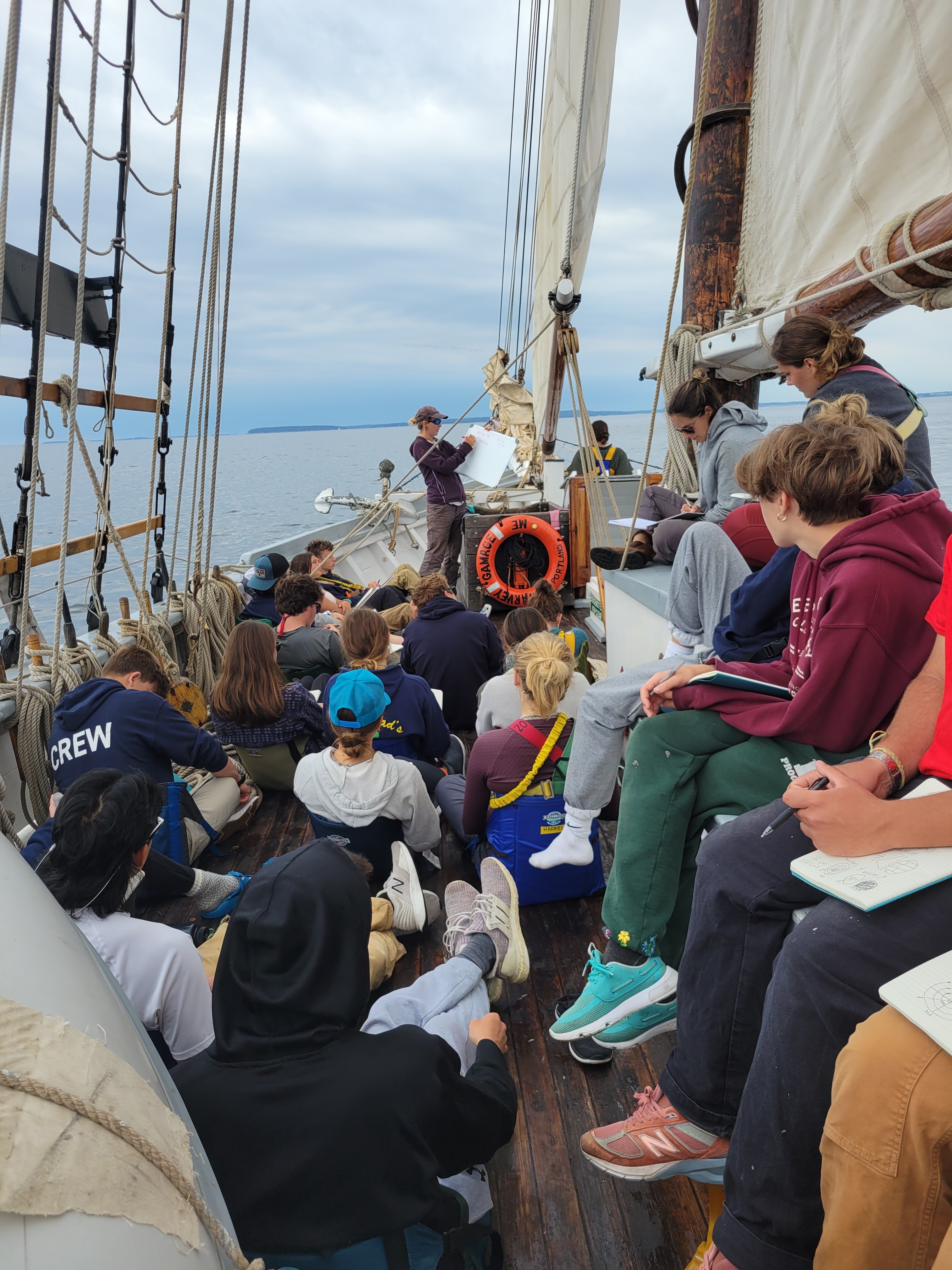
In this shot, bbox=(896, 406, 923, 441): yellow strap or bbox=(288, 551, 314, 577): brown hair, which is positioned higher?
bbox=(896, 406, 923, 441): yellow strap

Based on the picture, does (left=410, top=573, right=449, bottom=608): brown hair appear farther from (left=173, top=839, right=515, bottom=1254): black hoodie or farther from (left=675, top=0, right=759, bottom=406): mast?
→ (left=173, top=839, right=515, bottom=1254): black hoodie

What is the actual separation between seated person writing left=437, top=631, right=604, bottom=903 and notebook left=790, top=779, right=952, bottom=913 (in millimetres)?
1126

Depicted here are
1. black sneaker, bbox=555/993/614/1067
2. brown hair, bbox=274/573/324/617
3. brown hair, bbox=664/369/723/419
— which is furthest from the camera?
brown hair, bbox=274/573/324/617

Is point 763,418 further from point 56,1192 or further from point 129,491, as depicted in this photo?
point 129,491

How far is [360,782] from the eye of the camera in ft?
7.43

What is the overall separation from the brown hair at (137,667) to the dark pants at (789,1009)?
2101 mm

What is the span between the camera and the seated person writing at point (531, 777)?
2.18 m

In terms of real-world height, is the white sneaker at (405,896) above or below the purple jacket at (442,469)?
below

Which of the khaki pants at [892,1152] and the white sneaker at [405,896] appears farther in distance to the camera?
the white sneaker at [405,896]

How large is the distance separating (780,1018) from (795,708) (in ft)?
1.79

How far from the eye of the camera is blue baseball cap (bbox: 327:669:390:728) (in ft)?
7.13

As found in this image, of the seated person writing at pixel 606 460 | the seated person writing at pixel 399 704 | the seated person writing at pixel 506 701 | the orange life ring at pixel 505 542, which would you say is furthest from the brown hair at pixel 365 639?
the seated person writing at pixel 606 460

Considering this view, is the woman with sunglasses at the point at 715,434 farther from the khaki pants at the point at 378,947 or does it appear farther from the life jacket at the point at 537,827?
the khaki pants at the point at 378,947

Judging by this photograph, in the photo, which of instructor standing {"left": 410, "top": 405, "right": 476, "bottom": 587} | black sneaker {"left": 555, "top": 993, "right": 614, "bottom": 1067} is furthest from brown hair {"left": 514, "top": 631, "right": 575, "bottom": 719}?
instructor standing {"left": 410, "top": 405, "right": 476, "bottom": 587}
